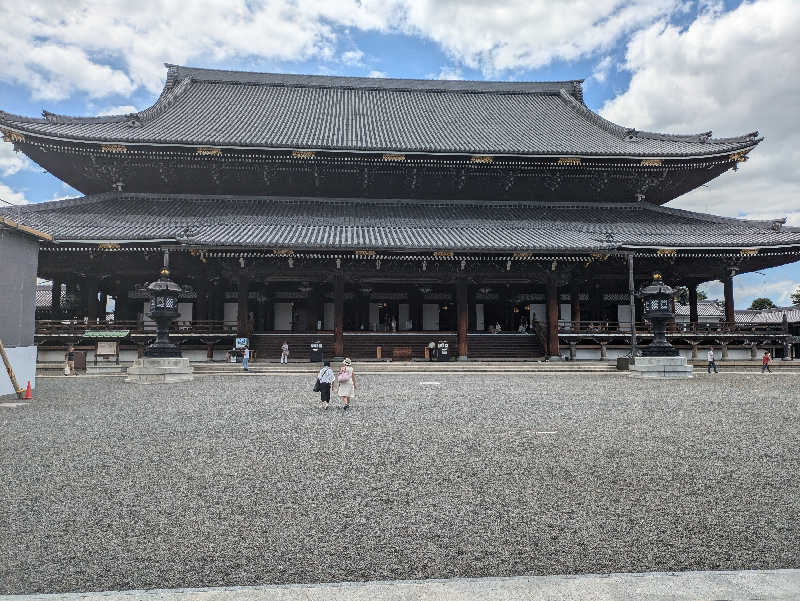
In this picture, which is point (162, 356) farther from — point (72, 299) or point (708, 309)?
point (708, 309)

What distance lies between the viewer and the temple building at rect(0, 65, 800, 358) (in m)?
21.7

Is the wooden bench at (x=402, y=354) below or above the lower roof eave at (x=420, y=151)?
below

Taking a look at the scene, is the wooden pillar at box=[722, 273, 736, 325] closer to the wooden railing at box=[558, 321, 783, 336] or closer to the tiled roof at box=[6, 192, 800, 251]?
the wooden railing at box=[558, 321, 783, 336]

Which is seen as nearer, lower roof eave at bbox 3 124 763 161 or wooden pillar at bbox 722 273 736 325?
Answer: lower roof eave at bbox 3 124 763 161

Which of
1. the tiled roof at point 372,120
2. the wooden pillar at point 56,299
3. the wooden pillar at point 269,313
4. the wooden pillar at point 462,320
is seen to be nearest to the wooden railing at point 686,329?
the wooden pillar at point 462,320

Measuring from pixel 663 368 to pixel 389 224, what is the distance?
13308mm

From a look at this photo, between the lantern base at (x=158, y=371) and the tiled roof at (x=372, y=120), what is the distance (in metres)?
11.7

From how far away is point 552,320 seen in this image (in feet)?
74.4

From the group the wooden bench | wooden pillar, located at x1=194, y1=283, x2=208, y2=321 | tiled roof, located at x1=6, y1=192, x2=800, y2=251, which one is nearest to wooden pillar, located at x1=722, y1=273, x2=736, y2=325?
tiled roof, located at x1=6, y1=192, x2=800, y2=251

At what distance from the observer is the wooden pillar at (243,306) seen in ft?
71.4

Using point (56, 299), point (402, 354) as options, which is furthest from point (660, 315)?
point (56, 299)

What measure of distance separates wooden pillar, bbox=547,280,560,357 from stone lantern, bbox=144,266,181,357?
1597 centimetres

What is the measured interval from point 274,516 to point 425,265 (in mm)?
18243

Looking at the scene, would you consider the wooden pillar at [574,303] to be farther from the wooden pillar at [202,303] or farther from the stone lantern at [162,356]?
the wooden pillar at [202,303]
